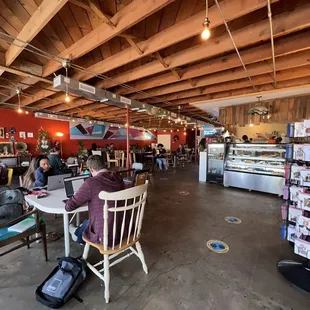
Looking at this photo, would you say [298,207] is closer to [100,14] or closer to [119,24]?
[119,24]

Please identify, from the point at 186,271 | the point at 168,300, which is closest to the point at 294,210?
the point at 186,271

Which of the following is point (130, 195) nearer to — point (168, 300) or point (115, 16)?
point (168, 300)

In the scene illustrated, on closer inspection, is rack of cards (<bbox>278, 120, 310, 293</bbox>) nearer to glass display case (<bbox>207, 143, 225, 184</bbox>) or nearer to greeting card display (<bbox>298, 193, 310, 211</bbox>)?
greeting card display (<bbox>298, 193, 310, 211</bbox>)

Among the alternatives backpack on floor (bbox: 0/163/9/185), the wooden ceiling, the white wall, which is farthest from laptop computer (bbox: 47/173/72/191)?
the white wall

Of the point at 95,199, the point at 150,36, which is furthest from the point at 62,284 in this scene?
the point at 150,36

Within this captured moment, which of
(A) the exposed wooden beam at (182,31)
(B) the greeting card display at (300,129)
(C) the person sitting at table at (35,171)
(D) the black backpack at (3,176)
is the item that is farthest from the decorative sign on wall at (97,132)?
(B) the greeting card display at (300,129)

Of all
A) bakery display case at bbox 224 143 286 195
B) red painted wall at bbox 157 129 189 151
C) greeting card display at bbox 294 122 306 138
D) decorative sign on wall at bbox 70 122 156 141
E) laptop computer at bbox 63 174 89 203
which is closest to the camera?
greeting card display at bbox 294 122 306 138

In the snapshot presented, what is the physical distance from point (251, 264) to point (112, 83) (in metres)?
4.37

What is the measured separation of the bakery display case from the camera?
190 inches

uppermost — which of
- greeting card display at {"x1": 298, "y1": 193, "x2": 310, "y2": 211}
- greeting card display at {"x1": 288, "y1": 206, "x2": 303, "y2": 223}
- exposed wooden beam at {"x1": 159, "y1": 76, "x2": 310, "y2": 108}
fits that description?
exposed wooden beam at {"x1": 159, "y1": 76, "x2": 310, "y2": 108}

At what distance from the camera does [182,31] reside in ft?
7.43

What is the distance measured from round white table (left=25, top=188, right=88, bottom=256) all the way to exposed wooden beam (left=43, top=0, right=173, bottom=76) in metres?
2.16

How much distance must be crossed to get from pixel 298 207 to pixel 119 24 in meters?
3.01

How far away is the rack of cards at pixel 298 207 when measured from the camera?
6.10 ft
